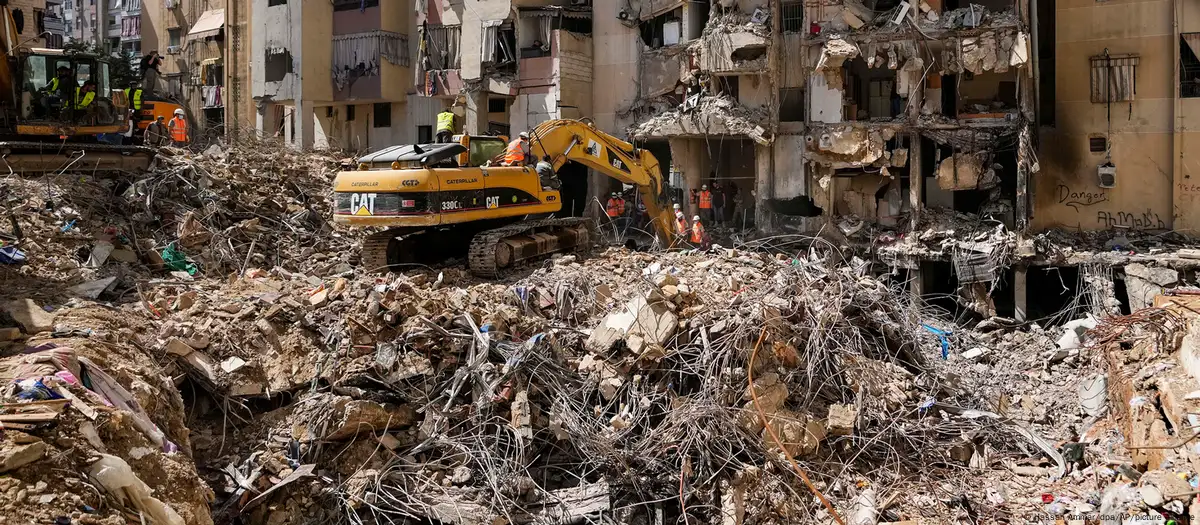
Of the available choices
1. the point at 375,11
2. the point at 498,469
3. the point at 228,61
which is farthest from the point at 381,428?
the point at 228,61

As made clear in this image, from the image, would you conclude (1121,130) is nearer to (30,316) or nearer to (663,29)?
(663,29)

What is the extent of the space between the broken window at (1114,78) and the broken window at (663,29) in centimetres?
918

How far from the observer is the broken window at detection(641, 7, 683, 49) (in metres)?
24.3

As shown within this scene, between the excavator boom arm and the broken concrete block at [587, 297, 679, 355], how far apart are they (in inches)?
197

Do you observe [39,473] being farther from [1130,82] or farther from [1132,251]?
[1130,82]

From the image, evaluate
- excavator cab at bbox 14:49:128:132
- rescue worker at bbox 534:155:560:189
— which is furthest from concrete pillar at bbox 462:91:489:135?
rescue worker at bbox 534:155:560:189

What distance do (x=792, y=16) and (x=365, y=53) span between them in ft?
39.8

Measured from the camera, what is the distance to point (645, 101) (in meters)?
24.9

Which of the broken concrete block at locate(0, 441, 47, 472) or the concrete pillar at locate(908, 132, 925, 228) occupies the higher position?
the concrete pillar at locate(908, 132, 925, 228)

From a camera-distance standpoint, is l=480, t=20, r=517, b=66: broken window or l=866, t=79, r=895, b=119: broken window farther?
l=480, t=20, r=517, b=66: broken window

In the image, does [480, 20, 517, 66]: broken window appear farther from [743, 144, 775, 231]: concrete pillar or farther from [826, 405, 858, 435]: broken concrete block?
[826, 405, 858, 435]: broken concrete block

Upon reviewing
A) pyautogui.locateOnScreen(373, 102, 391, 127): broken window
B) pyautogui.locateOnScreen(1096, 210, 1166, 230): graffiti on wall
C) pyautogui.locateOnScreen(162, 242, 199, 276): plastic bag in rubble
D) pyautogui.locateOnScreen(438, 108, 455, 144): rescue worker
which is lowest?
pyautogui.locateOnScreen(162, 242, 199, 276): plastic bag in rubble

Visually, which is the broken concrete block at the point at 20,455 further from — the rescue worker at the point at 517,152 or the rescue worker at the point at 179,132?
the rescue worker at the point at 179,132

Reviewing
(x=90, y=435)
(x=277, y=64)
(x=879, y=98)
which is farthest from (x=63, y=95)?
(x=879, y=98)
